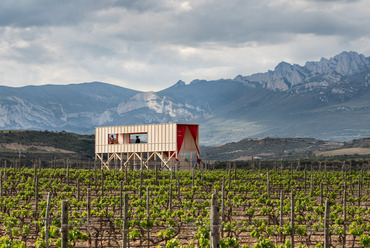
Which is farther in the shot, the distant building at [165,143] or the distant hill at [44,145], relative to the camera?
the distant hill at [44,145]

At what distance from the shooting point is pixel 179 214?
1133 inches

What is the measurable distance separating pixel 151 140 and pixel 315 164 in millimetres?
45514

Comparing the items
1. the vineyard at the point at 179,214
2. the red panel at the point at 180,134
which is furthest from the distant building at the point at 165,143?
the vineyard at the point at 179,214

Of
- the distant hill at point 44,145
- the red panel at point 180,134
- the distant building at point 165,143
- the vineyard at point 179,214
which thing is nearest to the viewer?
the vineyard at point 179,214

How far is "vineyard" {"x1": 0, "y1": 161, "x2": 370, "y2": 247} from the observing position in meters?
22.6

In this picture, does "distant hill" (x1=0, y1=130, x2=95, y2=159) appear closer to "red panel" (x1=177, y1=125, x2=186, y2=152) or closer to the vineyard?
"red panel" (x1=177, y1=125, x2=186, y2=152)

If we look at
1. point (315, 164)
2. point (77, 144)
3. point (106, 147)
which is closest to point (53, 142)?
point (77, 144)

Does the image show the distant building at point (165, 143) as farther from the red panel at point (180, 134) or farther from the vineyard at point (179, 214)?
the vineyard at point (179, 214)

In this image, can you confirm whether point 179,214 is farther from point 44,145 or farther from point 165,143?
point 44,145

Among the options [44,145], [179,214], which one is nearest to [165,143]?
[179,214]

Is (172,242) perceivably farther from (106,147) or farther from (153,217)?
(106,147)

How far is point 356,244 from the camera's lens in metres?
27.2

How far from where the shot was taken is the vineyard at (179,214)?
22562mm

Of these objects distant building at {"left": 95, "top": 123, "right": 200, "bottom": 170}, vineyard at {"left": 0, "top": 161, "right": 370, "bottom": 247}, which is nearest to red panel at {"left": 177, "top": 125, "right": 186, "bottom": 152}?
distant building at {"left": 95, "top": 123, "right": 200, "bottom": 170}
